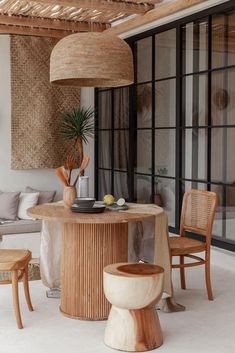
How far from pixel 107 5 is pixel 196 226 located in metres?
2.76

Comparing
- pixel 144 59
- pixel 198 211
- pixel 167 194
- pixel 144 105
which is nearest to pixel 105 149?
pixel 144 105

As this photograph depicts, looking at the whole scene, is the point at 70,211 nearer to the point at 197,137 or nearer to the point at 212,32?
the point at 197,137

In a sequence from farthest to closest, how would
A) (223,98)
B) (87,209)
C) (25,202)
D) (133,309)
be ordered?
(25,202) < (223,98) < (87,209) < (133,309)

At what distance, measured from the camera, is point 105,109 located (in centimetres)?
785

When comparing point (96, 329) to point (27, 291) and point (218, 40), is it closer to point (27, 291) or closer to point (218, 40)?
point (27, 291)

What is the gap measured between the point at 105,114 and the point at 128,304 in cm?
480

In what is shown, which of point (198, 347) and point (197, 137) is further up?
point (197, 137)

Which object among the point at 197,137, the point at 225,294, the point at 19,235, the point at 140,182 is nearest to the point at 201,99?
the point at 197,137

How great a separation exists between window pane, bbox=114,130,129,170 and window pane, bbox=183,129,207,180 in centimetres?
142

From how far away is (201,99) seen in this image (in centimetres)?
573

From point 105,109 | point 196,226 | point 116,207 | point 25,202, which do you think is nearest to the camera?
point 116,207

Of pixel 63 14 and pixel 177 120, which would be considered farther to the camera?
pixel 63 14

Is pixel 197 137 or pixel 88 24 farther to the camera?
pixel 88 24

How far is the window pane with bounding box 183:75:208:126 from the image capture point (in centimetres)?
568
